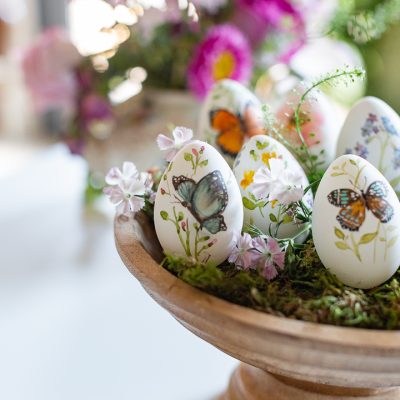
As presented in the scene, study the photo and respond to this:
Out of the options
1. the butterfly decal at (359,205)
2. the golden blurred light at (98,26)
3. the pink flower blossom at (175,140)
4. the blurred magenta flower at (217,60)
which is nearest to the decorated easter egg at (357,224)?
the butterfly decal at (359,205)

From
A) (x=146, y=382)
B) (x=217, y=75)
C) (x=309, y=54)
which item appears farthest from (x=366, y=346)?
(x=309, y=54)

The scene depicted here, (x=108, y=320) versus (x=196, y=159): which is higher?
(x=196, y=159)

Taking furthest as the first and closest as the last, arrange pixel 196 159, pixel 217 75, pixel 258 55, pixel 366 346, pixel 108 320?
pixel 258 55 < pixel 217 75 < pixel 108 320 < pixel 196 159 < pixel 366 346

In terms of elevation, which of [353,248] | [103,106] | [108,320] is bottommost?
[108,320]

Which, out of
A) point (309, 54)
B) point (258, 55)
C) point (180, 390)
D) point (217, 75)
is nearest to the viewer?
point (180, 390)

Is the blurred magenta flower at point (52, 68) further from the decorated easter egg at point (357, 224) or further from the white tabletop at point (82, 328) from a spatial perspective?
the decorated easter egg at point (357, 224)

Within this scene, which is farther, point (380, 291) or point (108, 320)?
point (108, 320)

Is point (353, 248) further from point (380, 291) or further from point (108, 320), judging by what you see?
point (108, 320)
